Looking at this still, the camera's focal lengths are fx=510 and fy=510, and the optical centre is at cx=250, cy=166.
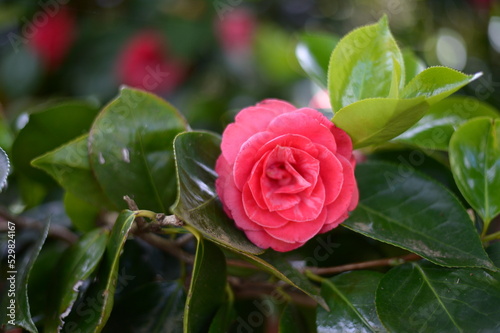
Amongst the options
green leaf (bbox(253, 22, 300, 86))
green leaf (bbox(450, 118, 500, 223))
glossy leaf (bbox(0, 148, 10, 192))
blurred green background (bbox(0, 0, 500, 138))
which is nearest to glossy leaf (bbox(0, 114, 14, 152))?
glossy leaf (bbox(0, 148, 10, 192))

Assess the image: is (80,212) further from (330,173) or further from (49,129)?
(330,173)

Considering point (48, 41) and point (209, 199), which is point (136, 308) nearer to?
point (209, 199)

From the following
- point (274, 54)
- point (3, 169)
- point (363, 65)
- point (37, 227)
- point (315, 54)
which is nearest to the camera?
point (3, 169)

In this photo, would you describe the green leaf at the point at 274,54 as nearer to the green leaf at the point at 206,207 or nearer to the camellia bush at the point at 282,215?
the camellia bush at the point at 282,215

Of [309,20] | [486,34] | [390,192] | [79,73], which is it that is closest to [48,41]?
[79,73]

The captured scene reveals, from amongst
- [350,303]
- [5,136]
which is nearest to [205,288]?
[350,303]

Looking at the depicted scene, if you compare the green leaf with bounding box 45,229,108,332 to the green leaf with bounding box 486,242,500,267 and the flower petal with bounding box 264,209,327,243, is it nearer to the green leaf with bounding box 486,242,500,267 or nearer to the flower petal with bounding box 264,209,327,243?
the flower petal with bounding box 264,209,327,243

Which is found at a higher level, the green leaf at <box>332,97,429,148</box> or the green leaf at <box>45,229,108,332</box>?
the green leaf at <box>332,97,429,148</box>
